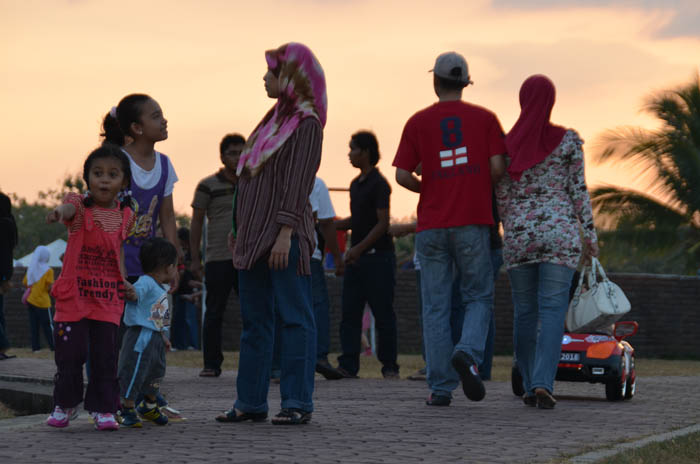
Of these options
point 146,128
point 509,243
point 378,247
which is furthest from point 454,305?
point 146,128

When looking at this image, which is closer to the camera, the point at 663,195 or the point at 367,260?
the point at 367,260

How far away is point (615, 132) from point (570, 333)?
21.2 meters

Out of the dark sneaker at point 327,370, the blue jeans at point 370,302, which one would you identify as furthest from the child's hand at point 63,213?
the blue jeans at point 370,302

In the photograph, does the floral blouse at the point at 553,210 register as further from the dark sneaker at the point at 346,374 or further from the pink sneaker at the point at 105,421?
the dark sneaker at the point at 346,374

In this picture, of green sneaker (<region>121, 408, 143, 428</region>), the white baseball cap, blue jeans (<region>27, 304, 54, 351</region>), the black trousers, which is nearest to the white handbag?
the white baseball cap

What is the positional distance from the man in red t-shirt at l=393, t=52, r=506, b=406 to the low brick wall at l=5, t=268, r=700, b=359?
1284 cm

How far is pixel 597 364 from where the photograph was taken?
8.31 meters

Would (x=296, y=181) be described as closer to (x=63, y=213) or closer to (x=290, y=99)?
(x=290, y=99)

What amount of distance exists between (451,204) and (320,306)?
329 centimetres

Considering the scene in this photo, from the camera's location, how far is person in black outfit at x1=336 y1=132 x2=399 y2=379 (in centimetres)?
1035

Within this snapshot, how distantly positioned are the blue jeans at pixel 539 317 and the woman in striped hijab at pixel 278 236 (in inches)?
77.6

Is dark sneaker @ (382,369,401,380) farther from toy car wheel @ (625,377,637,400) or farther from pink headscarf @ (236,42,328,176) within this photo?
pink headscarf @ (236,42,328,176)

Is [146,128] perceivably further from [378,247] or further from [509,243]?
[378,247]

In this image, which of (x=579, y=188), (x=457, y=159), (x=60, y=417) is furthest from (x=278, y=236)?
(x=579, y=188)
